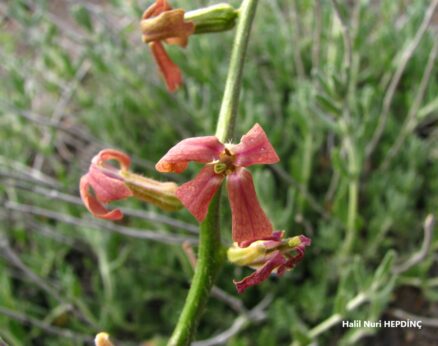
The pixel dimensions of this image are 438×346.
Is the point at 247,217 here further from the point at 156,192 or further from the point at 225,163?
the point at 156,192

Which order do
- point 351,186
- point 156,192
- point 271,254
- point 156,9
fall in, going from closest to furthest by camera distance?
point 271,254 < point 156,192 < point 156,9 < point 351,186

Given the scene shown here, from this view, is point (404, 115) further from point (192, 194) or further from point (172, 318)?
point (192, 194)

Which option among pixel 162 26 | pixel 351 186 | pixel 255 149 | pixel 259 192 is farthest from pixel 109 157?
pixel 351 186

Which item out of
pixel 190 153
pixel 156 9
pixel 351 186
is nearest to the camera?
pixel 190 153

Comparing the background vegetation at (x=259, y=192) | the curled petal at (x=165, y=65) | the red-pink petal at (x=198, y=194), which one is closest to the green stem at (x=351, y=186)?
the background vegetation at (x=259, y=192)

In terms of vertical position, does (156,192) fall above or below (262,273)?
above

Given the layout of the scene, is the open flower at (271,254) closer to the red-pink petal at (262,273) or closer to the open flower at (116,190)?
the red-pink petal at (262,273)

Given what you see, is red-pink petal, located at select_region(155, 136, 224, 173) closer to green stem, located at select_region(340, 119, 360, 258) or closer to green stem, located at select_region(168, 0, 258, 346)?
green stem, located at select_region(168, 0, 258, 346)
